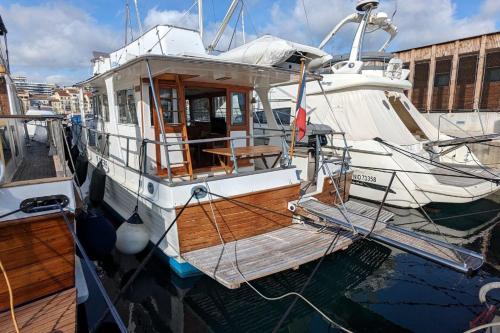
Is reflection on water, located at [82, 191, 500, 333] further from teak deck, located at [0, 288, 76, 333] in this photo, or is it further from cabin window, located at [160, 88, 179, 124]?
cabin window, located at [160, 88, 179, 124]

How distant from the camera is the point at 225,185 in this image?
16.5ft

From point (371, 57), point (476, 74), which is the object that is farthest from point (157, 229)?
point (476, 74)

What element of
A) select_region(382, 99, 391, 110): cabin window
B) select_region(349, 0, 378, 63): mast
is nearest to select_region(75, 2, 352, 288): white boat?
select_region(382, 99, 391, 110): cabin window

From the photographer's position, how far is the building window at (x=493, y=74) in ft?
61.6

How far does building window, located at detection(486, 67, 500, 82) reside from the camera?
18781mm

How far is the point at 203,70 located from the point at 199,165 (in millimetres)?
2876

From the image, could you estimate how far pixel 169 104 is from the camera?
5941 mm

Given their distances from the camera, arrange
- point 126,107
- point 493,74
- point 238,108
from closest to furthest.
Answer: point 126,107
point 238,108
point 493,74

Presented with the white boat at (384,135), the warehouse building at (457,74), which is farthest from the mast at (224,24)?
the warehouse building at (457,74)

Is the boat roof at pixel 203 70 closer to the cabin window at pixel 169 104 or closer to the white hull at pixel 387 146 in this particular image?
the cabin window at pixel 169 104

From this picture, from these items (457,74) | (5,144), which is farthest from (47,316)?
(457,74)

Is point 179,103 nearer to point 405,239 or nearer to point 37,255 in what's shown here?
point 37,255

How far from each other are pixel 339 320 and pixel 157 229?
132 inches

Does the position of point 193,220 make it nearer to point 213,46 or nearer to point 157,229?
point 157,229
